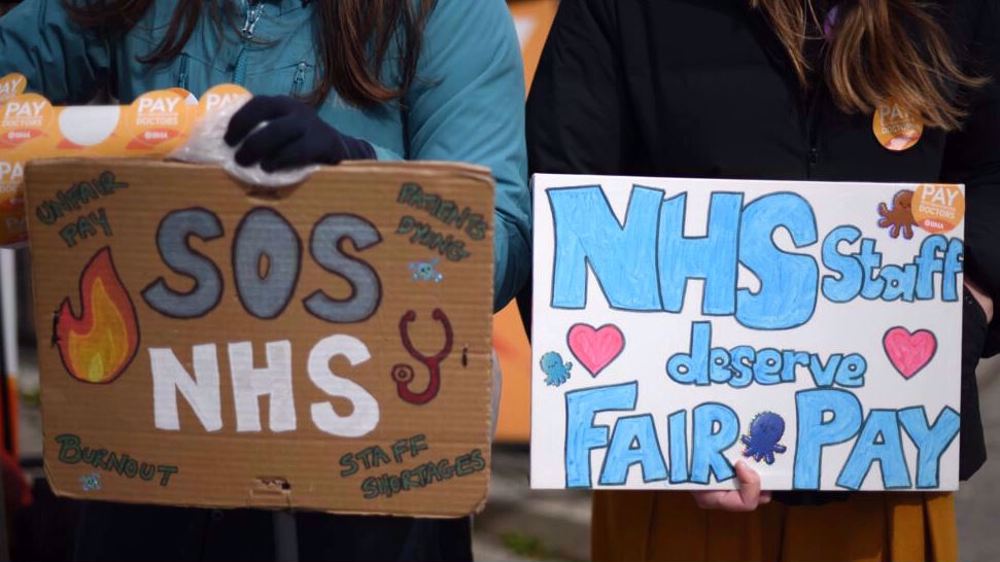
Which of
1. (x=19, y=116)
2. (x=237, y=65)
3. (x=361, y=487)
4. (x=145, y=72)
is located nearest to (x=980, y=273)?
(x=361, y=487)

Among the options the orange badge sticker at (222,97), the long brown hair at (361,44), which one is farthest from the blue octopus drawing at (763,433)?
the orange badge sticker at (222,97)

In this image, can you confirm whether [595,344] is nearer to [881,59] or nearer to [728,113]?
[728,113]

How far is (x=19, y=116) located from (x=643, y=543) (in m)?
1.16

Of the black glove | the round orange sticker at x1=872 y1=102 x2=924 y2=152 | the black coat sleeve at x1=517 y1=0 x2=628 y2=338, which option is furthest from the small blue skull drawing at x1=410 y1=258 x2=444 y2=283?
the round orange sticker at x1=872 y1=102 x2=924 y2=152

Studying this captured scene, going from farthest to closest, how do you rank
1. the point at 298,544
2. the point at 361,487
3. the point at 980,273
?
1. the point at 980,273
2. the point at 298,544
3. the point at 361,487

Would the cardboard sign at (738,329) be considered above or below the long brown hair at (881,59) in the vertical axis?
below

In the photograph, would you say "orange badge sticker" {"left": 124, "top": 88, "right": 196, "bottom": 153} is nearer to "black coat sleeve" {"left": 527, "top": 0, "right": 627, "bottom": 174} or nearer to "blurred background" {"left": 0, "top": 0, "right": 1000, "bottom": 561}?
"black coat sleeve" {"left": 527, "top": 0, "right": 627, "bottom": 174}

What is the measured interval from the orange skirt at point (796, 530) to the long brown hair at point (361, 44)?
0.81 m

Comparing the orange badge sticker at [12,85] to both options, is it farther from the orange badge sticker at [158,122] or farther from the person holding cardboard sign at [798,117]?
the person holding cardboard sign at [798,117]

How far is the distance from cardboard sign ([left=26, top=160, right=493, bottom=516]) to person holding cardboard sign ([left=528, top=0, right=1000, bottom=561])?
19.1 inches

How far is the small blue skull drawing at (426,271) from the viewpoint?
1.49 metres

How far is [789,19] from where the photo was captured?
1893mm

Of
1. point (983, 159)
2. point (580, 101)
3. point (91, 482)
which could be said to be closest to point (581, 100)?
point (580, 101)

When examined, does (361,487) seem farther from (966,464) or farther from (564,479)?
(966,464)
